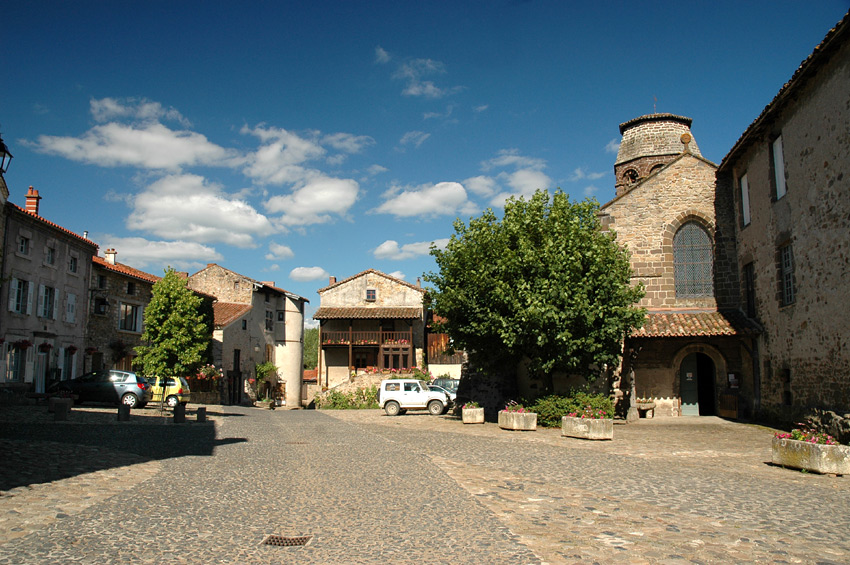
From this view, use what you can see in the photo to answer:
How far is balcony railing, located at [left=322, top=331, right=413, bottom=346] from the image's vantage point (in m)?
40.5

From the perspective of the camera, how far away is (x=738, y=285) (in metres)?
21.7

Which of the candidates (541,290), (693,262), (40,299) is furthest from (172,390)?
(693,262)

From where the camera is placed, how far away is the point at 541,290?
676 inches

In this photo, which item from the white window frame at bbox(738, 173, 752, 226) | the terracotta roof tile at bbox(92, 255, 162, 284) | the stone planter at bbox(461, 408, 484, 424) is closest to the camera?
the stone planter at bbox(461, 408, 484, 424)

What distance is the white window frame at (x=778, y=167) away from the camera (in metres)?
17.6

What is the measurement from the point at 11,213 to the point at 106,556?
78.2ft

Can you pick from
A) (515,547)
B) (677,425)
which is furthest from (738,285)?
(515,547)

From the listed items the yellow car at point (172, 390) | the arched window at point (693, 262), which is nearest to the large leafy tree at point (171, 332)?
the yellow car at point (172, 390)

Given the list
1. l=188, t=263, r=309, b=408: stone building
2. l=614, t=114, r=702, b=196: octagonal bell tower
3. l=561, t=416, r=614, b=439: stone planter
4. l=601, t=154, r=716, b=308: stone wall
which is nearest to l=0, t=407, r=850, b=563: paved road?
l=561, t=416, r=614, b=439: stone planter

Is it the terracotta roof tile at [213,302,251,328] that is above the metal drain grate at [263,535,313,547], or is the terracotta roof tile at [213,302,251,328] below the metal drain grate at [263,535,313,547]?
above

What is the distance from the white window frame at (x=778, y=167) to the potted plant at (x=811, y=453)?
9.43 metres

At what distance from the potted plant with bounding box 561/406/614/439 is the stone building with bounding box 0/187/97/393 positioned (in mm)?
20411

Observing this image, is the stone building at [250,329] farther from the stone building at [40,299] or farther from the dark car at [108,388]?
the dark car at [108,388]

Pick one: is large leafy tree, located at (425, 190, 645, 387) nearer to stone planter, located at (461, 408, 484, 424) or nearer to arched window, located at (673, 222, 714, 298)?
stone planter, located at (461, 408, 484, 424)
